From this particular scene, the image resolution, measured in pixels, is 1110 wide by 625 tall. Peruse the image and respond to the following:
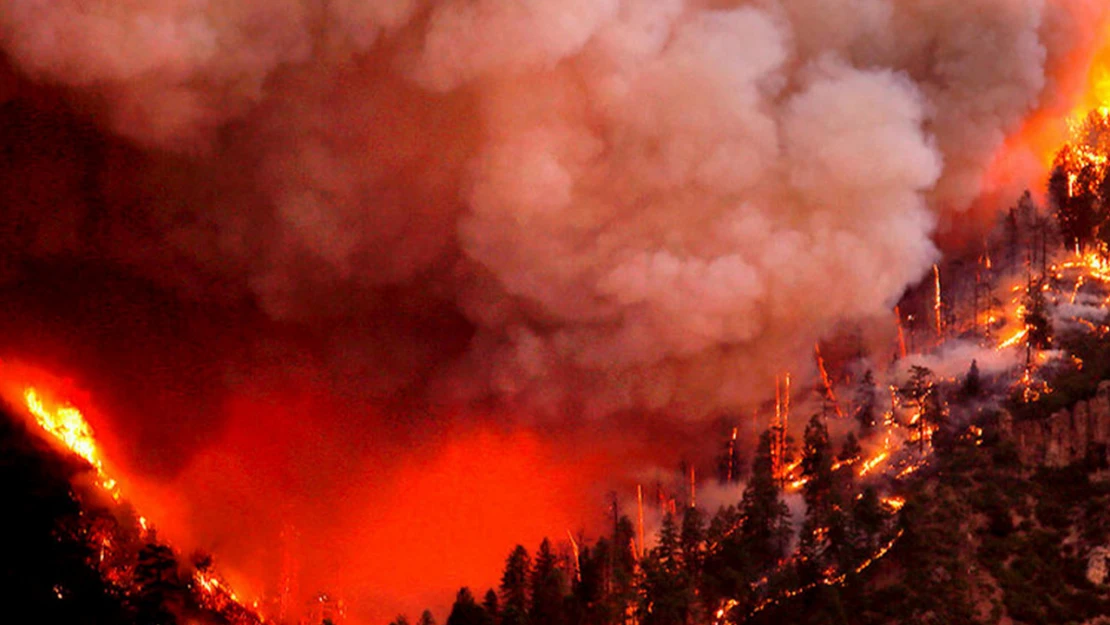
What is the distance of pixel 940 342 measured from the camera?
3814 inches

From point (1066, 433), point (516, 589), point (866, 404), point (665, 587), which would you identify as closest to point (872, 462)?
point (866, 404)

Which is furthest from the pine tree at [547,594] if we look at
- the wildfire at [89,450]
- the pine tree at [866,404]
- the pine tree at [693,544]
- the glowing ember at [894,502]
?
the pine tree at [866,404]

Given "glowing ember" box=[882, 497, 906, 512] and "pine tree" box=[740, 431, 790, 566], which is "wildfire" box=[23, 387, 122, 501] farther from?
"glowing ember" box=[882, 497, 906, 512]

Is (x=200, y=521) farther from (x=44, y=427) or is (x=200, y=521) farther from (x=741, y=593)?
(x=741, y=593)

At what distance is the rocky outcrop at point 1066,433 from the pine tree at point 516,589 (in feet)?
115

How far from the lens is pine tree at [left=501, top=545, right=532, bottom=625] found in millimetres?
70750

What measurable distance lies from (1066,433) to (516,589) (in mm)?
39317

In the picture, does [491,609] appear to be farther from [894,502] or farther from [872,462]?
[872,462]

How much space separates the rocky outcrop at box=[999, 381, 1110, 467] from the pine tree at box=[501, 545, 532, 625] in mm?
35061

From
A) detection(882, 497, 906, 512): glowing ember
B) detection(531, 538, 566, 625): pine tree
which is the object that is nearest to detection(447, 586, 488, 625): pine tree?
detection(531, 538, 566, 625): pine tree

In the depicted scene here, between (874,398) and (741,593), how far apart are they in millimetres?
25884

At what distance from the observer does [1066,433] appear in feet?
255

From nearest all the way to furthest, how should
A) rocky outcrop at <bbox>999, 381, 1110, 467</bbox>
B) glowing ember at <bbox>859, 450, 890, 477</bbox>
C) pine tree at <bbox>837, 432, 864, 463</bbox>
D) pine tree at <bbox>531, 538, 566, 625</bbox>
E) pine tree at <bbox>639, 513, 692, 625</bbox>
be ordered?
pine tree at <bbox>639, 513, 692, 625</bbox>, pine tree at <bbox>531, 538, 566, 625</bbox>, rocky outcrop at <bbox>999, 381, 1110, 467</bbox>, glowing ember at <bbox>859, 450, 890, 477</bbox>, pine tree at <bbox>837, 432, 864, 463</bbox>

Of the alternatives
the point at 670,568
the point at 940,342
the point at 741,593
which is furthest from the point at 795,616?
the point at 940,342
